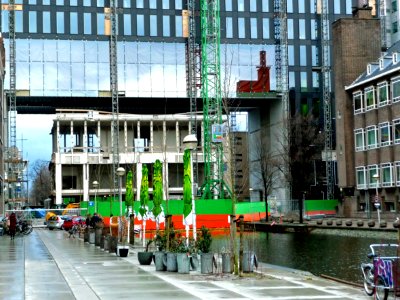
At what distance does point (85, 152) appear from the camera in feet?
372

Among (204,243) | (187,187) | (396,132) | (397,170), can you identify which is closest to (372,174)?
(397,170)

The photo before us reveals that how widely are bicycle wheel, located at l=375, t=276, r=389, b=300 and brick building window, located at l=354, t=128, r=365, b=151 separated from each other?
199ft

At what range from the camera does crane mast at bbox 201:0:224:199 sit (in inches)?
3868

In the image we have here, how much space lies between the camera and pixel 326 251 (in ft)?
128

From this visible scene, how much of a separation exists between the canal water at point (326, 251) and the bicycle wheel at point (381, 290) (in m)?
7.72

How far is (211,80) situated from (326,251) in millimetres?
64377

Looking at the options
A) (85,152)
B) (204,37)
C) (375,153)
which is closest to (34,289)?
(375,153)

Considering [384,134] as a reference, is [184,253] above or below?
below

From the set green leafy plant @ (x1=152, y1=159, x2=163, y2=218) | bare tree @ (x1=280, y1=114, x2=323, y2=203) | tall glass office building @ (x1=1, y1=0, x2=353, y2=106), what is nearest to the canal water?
green leafy plant @ (x1=152, y1=159, x2=163, y2=218)

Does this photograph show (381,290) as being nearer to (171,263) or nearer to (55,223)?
(171,263)

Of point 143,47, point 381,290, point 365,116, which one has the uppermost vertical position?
point 143,47

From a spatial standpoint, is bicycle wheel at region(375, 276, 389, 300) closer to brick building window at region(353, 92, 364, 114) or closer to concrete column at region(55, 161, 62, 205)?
brick building window at region(353, 92, 364, 114)

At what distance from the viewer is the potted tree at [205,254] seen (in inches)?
872

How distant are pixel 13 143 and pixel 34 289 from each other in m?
91.2
